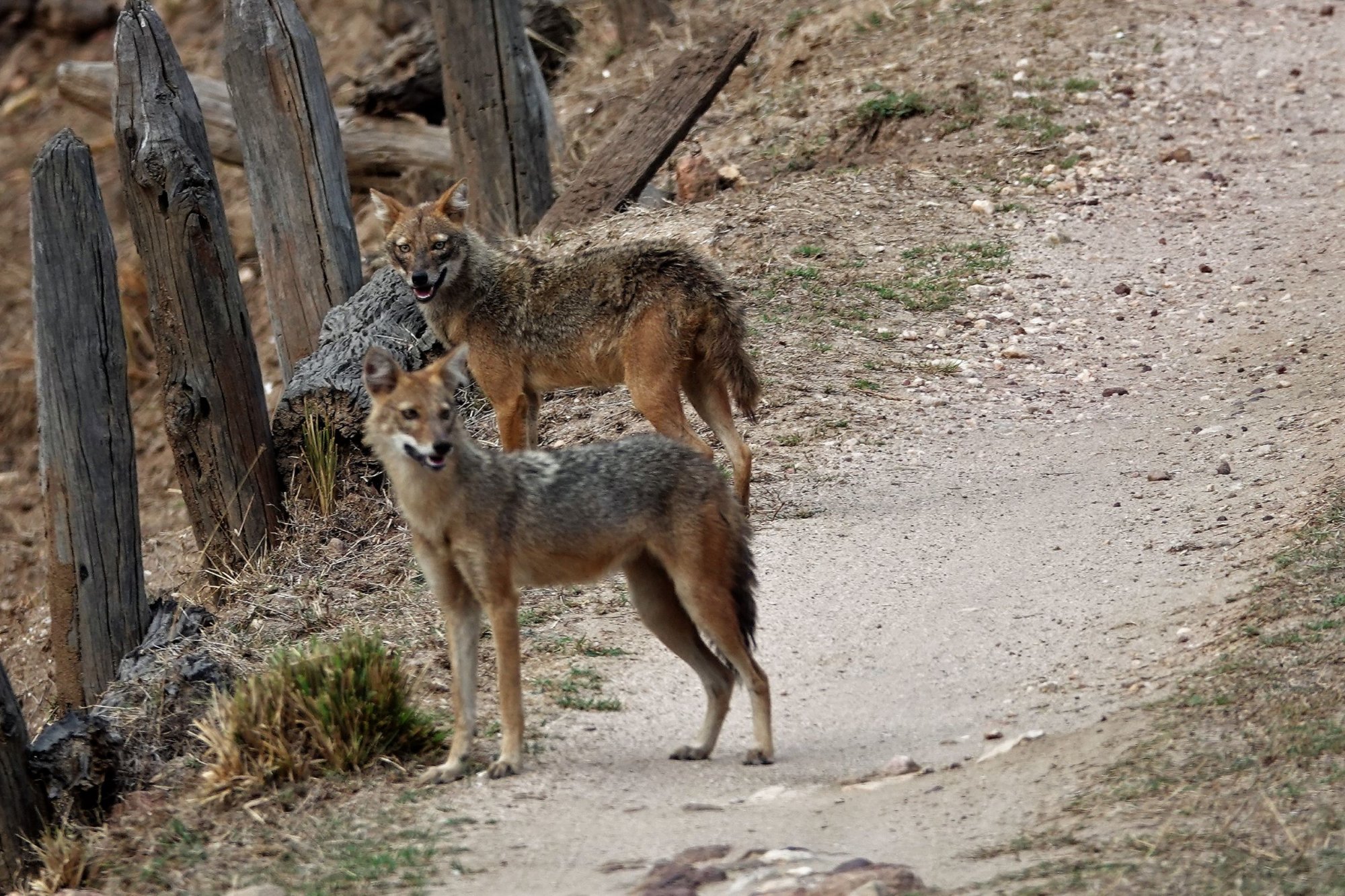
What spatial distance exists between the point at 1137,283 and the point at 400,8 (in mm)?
12223

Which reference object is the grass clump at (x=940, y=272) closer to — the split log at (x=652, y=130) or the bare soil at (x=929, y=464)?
the bare soil at (x=929, y=464)

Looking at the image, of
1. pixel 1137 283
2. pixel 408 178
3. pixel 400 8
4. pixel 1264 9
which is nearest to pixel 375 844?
pixel 1137 283

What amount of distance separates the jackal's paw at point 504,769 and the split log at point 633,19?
46.4 ft

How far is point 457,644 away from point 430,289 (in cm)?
372

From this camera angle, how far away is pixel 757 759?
6578 mm

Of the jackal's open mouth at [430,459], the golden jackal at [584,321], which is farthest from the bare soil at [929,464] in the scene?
the jackal's open mouth at [430,459]

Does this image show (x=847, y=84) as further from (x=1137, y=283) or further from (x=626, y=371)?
(x=626, y=371)

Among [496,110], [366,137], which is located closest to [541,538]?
[496,110]

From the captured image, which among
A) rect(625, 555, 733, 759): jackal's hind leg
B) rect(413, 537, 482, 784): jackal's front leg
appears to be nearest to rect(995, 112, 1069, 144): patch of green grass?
rect(625, 555, 733, 759): jackal's hind leg

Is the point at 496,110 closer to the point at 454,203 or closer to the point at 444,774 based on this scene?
the point at 454,203

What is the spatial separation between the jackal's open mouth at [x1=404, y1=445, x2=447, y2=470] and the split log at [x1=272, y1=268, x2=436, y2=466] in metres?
3.64

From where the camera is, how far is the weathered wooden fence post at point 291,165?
35.9ft

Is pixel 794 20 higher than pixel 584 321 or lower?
higher

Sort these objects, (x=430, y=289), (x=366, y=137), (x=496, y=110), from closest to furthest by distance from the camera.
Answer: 1. (x=430, y=289)
2. (x=496, y=110)
3. (x=366, y=137)
